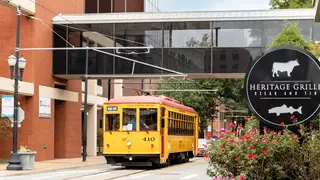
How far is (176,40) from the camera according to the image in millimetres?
35344

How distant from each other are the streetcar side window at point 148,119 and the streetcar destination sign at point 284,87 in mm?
17060

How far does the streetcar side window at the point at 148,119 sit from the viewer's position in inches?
1062

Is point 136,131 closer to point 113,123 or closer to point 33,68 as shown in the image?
point 113,123

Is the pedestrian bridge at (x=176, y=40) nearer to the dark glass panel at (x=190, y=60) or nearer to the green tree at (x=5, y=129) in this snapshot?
the dark glass panel at (x=190, y=60)

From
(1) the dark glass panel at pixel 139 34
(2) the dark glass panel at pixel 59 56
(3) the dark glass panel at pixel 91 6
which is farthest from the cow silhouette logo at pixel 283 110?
(3) the dark glass panel at pixel 91 6

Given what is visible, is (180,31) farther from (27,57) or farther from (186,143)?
(27,57)

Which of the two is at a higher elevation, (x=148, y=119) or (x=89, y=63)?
(x=89, y=63)

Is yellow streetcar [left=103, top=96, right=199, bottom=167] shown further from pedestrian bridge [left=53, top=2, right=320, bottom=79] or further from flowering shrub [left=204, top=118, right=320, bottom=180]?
flowering shrub [left=204, top=118, right=320, bottom=180]

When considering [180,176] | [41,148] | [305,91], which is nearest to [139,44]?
[41,148]

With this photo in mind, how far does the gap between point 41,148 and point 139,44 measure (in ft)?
27.7

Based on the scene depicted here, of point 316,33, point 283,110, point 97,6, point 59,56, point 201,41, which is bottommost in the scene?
point 283,110

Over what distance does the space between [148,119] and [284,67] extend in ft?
57.2

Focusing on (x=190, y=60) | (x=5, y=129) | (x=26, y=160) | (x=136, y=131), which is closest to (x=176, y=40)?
(x=190, y=60)

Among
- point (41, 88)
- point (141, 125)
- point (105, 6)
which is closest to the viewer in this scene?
point (141, 125)
